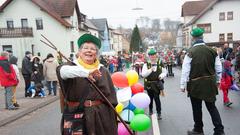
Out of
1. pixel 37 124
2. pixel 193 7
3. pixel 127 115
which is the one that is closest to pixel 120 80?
pixel 127 115

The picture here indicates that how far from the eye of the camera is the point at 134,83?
6.33 metres

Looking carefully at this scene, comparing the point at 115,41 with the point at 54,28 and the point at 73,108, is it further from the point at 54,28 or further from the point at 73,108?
the point at 73,108

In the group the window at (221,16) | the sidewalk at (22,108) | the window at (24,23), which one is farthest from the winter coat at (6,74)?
the window at (221,16)

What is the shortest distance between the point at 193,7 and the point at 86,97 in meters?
56.7

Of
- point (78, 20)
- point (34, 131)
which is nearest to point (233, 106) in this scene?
point (34, 131)

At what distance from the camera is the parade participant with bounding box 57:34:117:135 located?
3.35 m

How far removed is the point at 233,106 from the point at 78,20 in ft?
124

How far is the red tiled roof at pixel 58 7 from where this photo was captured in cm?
3827

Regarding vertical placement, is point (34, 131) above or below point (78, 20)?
below

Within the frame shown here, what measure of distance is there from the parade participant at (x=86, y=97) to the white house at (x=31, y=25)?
117ft

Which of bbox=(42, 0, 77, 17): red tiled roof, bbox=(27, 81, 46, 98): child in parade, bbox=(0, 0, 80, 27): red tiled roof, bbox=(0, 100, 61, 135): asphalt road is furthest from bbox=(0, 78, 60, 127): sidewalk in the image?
bbox=(42, 0, 77, 17): red tiled roof

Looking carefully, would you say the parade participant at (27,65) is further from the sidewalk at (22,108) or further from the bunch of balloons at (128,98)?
the bunch of balloons at (128,98)

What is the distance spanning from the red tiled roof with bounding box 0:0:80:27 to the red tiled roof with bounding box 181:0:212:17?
23659 mm

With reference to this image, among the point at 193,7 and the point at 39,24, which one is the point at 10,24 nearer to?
the point at 39,24
